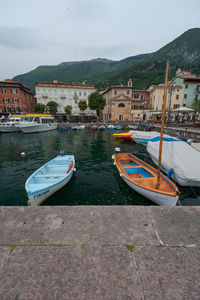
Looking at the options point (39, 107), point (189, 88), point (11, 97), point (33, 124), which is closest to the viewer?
point (33, 124)

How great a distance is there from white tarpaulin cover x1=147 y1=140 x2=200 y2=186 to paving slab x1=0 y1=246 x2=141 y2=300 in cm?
719

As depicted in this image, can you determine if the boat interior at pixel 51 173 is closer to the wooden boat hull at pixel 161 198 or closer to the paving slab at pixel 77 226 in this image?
the wooden boat hull at pixel 161 198

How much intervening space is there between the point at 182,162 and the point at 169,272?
8016 millimetres

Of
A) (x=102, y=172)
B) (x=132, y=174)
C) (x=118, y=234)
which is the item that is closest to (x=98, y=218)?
(x=118, y=234)

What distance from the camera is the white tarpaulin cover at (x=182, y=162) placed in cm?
746

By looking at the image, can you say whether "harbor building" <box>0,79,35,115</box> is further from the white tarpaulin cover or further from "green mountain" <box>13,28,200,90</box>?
"green mountain" <box>13,28,200,90</box>

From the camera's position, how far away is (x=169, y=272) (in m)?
1.68

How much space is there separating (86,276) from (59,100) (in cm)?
6638

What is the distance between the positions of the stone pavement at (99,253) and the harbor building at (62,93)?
6418 centimetres

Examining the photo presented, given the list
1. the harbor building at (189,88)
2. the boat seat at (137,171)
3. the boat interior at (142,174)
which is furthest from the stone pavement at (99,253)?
the harbor building at (189,88)

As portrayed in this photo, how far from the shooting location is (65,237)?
219cm

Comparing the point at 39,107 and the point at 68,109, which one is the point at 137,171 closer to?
the point at 39,107

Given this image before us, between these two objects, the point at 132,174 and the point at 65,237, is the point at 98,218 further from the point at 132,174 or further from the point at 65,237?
the point at 132,174

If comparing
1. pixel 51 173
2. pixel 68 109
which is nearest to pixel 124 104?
pixel 68 109
